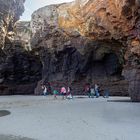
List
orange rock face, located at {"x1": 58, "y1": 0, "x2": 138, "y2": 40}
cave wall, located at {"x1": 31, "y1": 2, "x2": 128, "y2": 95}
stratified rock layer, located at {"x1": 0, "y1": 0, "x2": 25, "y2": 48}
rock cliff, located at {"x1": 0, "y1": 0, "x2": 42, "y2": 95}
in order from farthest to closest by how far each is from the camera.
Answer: rock cliff, located at {"x1": 0, "y1": 0, "x2": 42, "y2": 95} → stratified rock layer, located at {"x1": 0, "y1": 0, "x2": 25, "y2": 48} → cave wall, located at {"x1": 31, "y1": 2, "x2": 128, "y2": 95} → orange rock face, located at {"x1": 58, "y1": 0, "x2": 138, "y2": 40}

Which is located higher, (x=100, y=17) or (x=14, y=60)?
(x=100, y=17)

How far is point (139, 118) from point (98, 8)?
25289mm

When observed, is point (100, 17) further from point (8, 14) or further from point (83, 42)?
point (8, 14)

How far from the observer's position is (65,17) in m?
44.3

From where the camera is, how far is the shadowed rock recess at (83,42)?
36.2 metres

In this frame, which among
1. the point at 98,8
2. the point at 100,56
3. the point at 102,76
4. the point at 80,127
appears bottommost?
the point at 80,127

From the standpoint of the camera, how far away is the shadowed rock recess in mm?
36156

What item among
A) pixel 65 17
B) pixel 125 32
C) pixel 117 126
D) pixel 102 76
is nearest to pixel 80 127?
pixel 117 126

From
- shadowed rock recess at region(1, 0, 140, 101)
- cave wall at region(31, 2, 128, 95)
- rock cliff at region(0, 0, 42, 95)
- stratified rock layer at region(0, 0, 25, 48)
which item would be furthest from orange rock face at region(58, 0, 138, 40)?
rock cliff at region(0, 0, 42, 95)

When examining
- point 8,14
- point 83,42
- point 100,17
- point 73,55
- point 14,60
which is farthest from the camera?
point 14,60

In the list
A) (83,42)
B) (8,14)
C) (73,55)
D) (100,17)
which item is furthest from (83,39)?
(8,14)

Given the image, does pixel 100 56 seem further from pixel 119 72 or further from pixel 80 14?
pixel 80 14

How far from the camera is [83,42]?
41719 millimetres

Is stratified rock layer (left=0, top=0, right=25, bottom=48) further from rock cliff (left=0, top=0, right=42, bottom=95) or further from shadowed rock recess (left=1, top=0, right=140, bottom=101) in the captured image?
shadowed rock recess (left=1, top=0, right=140, bottom=101)
